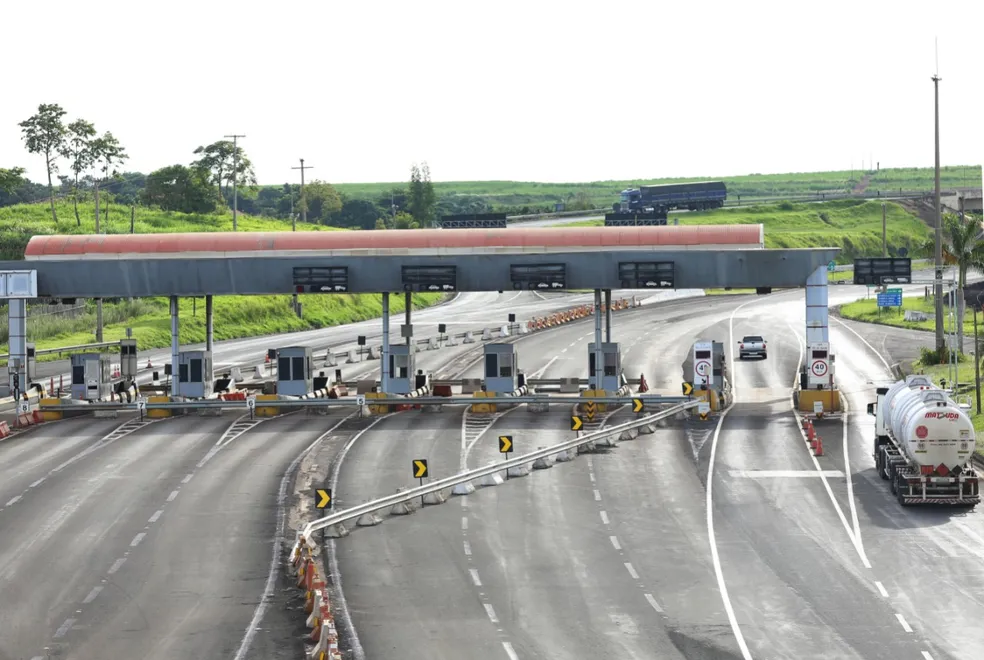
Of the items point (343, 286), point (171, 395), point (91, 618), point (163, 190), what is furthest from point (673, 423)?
point (163, 190)

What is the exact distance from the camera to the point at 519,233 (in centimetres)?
7012

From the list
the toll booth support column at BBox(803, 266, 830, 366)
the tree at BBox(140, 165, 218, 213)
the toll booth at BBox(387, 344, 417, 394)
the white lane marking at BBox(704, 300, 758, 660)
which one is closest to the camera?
the white lane marking at BBox(704, 300, 758, 660)

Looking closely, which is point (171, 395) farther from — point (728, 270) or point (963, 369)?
point (963, 369)

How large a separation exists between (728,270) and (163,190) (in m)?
139

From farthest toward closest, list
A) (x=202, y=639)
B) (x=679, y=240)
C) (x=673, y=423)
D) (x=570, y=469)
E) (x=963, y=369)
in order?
1. (x=963, y=369)
2. (x=679, y=240)
3. (x=673, y=423)
4. (x=570, y=469)
5. (x=202, y=639)

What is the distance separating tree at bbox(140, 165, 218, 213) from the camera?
7667 inches

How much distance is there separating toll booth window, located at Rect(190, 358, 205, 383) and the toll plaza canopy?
3.20 m

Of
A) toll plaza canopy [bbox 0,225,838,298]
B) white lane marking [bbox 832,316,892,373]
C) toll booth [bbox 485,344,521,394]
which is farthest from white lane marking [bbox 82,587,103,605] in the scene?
white lane marking [bbox 832,316,892,373]

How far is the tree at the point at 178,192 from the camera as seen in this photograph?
194750 millimetres

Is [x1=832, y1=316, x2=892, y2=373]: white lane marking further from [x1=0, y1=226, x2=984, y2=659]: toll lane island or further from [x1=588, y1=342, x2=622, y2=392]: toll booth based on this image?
[x1=588, y1=342, x2=622, y2=392]: toll booth

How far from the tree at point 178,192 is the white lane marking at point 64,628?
540 ft

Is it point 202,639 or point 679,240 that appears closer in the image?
point 202,639

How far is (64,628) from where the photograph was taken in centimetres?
3316

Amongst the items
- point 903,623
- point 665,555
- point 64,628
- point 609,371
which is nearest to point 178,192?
point 609,371
